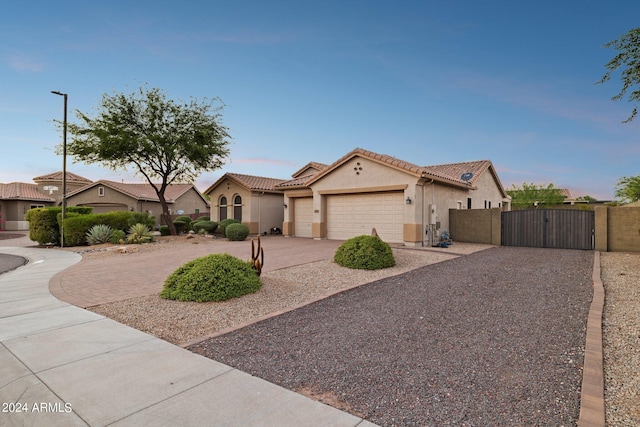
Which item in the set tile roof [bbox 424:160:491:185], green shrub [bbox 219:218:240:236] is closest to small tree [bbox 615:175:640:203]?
tile roof [bbox 424:160:491:185]

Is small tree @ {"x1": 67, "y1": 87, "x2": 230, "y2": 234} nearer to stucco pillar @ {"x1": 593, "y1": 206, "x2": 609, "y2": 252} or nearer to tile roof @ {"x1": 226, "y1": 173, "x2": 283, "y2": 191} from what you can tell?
tile roof @ {"x1": 226, "y1": 173, "x2": 283, "y2": 191}

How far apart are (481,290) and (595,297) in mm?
2113

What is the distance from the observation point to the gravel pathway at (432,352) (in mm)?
2984

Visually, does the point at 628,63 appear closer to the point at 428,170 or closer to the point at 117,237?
the point at 428,170

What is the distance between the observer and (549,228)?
16.4m

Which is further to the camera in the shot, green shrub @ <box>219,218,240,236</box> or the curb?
green shrub @ <box>219,218,240,236</box>

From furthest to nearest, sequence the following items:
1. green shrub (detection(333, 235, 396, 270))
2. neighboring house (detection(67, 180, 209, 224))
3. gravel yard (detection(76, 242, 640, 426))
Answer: neighboring house (detection(67, 180, 209, 224)) < green shrub (detection(333, 235, 396, 270)) < gravel yard (detection(76, 242, 640, 426))

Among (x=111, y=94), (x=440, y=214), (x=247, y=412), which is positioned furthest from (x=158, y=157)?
(x=247, y=412)

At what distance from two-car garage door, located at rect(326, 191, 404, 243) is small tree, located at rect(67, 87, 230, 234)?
1035 centimetres

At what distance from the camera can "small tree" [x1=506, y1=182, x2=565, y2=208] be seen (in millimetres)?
43219

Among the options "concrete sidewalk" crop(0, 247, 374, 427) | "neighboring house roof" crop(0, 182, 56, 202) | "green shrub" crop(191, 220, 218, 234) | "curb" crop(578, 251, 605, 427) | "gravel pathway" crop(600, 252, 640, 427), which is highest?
"neighboring house roof" crop(0, 182, 56, 202)

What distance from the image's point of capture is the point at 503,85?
641 inches

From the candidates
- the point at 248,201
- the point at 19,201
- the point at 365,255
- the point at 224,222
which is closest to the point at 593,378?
the point at 365,255

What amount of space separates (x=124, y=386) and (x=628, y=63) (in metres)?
12.3
